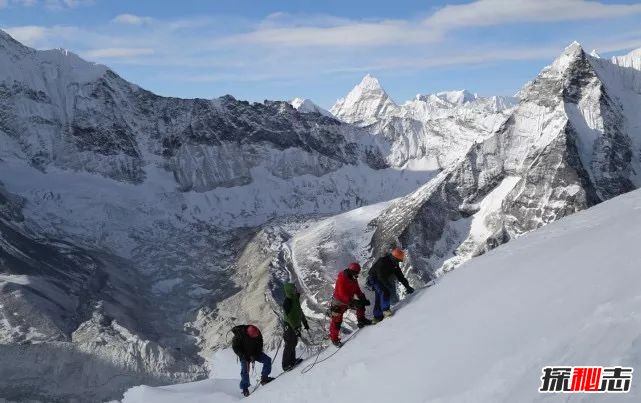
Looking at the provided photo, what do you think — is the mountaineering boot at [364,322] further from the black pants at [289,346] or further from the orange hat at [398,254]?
the orange hat at [398,254]

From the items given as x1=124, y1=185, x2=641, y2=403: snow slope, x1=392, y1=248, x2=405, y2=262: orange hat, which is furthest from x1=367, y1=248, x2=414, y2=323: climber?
x1=124, y1=185, x2=641, y2=403: snow slope

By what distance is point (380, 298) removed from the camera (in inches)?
1059

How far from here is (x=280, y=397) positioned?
2467cm

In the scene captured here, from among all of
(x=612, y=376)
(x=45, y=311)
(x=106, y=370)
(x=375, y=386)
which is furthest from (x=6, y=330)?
(x=612, y=376)

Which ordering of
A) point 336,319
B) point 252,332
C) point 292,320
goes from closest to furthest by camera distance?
point 336,319, point 252,332, point 292,320

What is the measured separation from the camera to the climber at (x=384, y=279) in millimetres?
26672

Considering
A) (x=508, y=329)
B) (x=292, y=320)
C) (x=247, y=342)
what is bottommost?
(x=247, y=342)

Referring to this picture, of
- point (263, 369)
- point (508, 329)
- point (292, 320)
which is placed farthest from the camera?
point (263, 369)

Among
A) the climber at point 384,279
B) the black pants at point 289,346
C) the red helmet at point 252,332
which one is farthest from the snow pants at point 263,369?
the climber at point 384,279

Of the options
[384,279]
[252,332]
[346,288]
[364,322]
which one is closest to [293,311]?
[252,332]

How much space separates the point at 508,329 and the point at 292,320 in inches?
441

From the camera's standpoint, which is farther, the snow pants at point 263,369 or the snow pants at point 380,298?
the snow pants at point 263,369

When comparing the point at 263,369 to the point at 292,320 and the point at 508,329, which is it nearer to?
the point at 292,320

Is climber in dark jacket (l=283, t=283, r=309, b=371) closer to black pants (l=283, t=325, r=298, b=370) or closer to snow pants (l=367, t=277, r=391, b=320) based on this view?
black pants (l=283, t=325, r=298, b=370)
